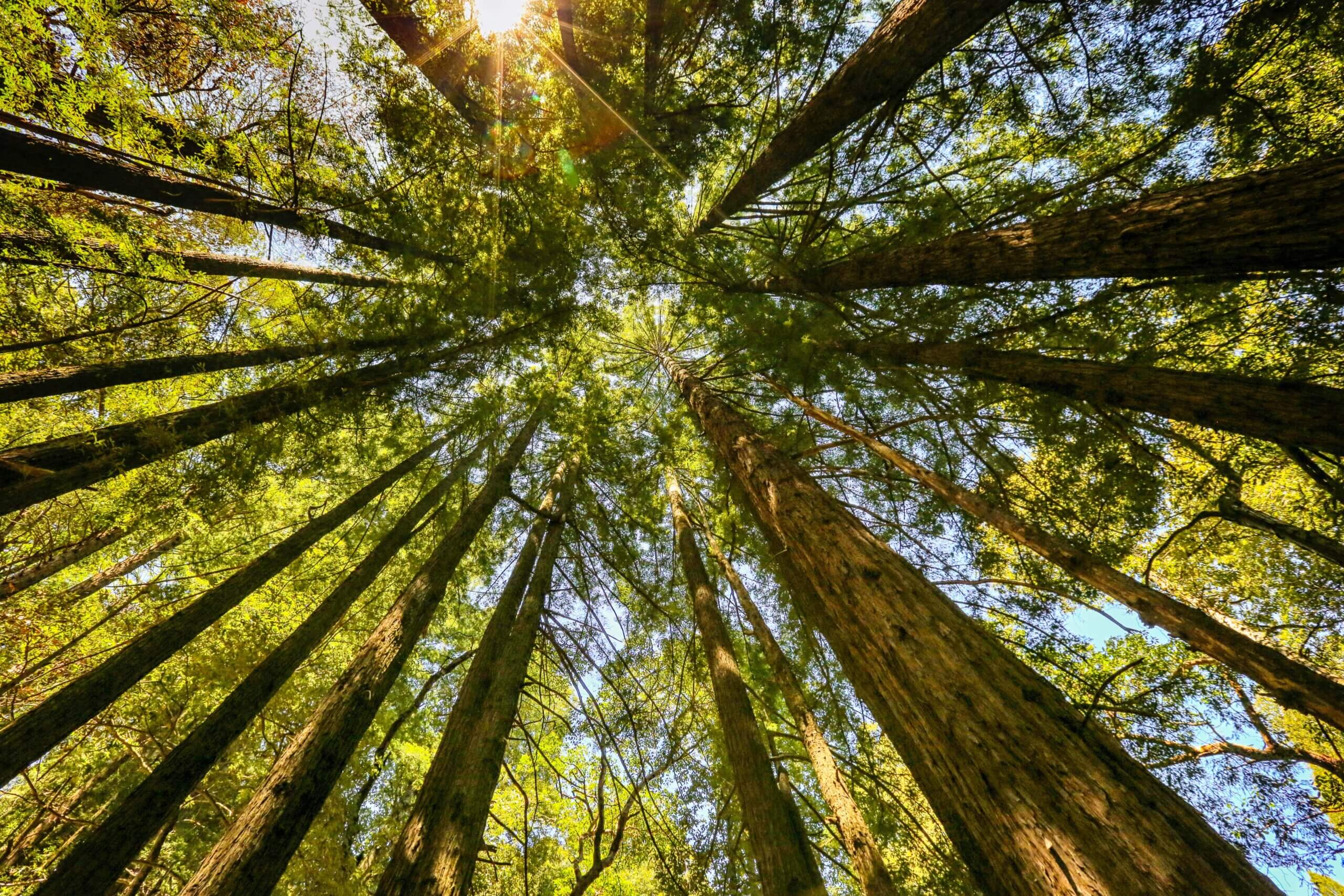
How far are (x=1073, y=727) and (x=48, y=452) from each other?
19.2 ft

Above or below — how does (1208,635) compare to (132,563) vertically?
below

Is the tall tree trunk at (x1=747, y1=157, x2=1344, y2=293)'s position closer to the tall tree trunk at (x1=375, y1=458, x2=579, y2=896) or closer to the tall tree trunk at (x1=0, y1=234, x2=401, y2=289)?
the tall tree trunk at (x1=375, y1=458, x2=579, y2=896)

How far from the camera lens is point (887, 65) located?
10.8 ft

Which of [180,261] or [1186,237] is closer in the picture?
[1186,237]

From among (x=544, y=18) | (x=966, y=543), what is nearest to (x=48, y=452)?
(x=544, y=18)

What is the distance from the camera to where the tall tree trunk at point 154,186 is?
3334 millimetres

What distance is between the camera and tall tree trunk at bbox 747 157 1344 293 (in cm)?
181

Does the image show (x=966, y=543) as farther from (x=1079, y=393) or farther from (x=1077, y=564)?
(x=1077, y=564)

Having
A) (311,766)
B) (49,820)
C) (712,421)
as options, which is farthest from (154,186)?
(49,820)

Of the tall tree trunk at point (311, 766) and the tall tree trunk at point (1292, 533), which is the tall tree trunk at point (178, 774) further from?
the tall tree trunk at point (1292, 533)

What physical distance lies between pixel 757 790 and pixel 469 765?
1993 mm

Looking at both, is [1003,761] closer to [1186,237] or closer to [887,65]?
[1186,237]

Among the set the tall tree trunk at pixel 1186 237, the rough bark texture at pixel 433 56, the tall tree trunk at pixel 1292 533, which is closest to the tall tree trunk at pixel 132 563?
the rough bark texture at pixel 433 56

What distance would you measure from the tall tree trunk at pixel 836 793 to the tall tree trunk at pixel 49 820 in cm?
564
